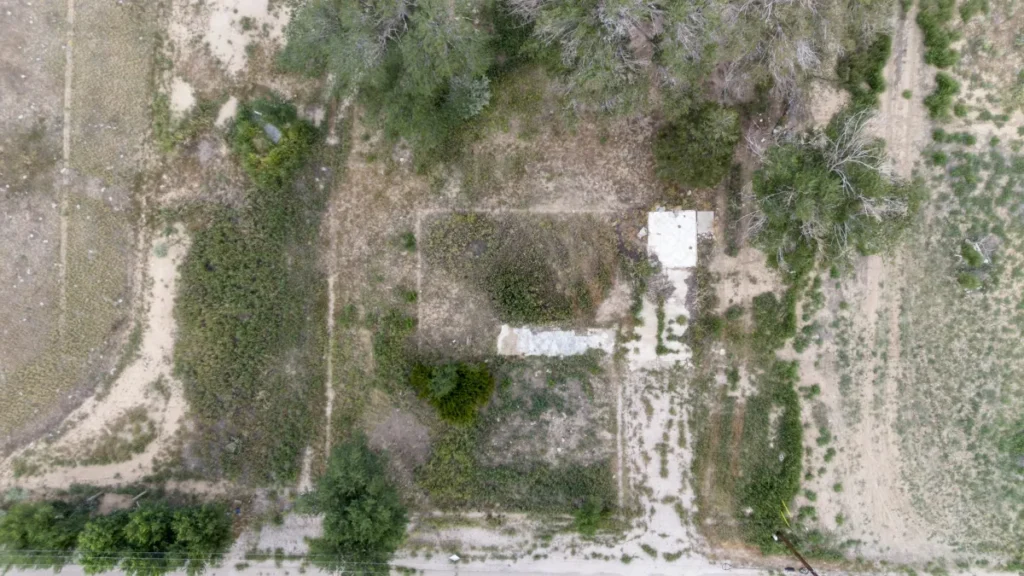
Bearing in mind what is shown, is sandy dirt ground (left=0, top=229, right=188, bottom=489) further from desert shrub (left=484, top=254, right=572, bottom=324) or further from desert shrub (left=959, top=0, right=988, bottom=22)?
desert shrub (left=959, top=0, right=988, bottom=22)

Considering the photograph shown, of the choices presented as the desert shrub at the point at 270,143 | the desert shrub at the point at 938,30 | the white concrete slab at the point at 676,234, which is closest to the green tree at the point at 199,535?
the desert shrub at the point at 270,143

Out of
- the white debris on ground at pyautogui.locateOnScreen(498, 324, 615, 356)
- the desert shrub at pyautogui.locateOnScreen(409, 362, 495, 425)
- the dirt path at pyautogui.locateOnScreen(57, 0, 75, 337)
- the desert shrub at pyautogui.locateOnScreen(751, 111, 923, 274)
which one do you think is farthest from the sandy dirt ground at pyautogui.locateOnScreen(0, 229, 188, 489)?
the desert shrub at pyautogui.locateOnScreen(751, 111, 923, 274)

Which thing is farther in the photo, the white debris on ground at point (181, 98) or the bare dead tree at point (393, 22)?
the white debris on ground at point (181, 98)

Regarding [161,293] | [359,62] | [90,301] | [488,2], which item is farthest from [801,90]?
[90,301]

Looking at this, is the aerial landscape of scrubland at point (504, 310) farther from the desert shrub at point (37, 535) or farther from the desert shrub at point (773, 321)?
the desert shrub at point (37, 535)

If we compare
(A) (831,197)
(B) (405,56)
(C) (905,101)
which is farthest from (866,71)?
(B) (405,56)
